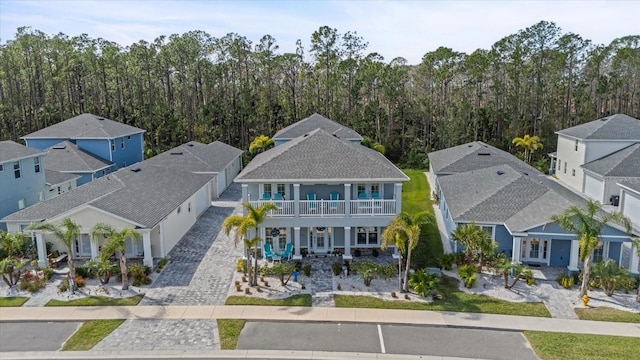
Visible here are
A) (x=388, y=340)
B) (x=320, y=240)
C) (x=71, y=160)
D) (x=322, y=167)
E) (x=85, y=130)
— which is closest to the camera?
(x=388, y=340)

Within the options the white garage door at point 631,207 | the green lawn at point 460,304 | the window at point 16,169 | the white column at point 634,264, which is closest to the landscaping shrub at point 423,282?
the green lawn at point 460,304

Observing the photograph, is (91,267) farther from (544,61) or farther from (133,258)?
(544,61)

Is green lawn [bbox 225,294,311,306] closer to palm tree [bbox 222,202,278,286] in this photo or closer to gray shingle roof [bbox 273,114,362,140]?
palm tree [bbox 222,202,278,286]

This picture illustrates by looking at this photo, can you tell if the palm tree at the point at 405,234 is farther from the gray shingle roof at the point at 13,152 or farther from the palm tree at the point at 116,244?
the gray shingle roof at the point at 13,152

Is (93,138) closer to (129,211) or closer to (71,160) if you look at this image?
(71,160)

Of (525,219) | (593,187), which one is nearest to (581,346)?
(525,219)

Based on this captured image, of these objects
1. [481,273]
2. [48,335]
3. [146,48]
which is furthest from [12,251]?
[146,48]
